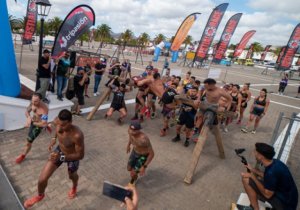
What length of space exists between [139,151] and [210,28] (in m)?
17.8

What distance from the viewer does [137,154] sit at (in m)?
4.54

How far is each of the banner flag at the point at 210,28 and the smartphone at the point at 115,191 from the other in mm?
19590

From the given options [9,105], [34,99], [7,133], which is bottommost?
[7,133]

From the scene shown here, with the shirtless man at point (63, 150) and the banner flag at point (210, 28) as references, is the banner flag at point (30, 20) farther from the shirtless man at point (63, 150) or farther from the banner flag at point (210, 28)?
the shirtless man at point (63, 150)

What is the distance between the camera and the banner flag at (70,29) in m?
8.23

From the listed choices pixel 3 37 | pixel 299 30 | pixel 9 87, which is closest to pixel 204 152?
pixel 9 87

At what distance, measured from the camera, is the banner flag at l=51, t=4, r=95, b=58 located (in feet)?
27.0

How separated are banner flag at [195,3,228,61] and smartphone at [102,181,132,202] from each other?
19.6 m

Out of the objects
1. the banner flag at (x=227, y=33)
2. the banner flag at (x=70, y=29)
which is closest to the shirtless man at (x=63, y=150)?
the banner flag at (x=70, y=29)

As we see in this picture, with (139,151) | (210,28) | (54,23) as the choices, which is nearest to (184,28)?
(210,28)

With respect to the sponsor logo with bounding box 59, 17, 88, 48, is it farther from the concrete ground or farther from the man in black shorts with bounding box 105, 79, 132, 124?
the concrete ground

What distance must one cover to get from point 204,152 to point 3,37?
7.21 meters

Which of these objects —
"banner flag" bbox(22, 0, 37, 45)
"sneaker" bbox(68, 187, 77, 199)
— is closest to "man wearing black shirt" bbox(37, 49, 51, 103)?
"sneaker" bbox(68, 187, 77, 199)

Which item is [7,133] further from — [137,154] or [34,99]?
[137,154]
